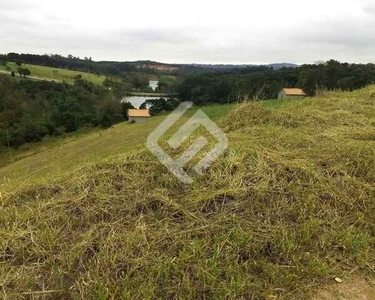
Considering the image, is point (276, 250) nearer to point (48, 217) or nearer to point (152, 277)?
point (152, 277)

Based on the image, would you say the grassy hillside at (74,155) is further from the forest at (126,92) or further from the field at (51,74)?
the field at (51,74)

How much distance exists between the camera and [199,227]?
2.14 meters

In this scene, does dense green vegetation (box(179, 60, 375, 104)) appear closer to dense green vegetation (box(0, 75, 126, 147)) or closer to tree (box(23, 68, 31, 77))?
dense green vegetation (box(0, 75, 126, 147))

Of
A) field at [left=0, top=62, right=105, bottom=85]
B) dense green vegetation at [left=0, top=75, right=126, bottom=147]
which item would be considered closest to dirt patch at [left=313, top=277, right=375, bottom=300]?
dense green vegetation at [left=0, top=75, right=126, bottom=147]

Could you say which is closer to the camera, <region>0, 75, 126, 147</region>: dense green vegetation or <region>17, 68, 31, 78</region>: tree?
<region>0, 75, 126, 147</region>: dense green vegetation

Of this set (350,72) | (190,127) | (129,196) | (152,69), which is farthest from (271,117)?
(152,69)

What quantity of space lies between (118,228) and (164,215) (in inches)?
13.5

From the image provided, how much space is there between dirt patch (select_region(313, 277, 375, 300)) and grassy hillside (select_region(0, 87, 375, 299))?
70mm

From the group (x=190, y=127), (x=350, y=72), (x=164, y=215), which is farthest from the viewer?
(x=350, y=72)

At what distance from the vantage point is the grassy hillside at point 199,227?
1.77m

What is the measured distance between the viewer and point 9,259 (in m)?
1.96

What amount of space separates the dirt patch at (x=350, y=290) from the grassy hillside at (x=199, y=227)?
70 millimetres

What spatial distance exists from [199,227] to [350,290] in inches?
37.5

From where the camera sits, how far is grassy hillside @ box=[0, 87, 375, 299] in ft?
5.81
